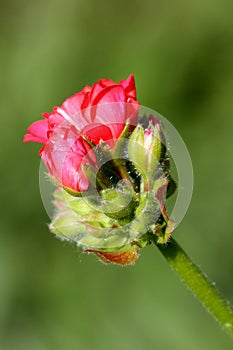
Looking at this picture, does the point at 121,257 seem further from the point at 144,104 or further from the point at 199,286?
the point at 144,104

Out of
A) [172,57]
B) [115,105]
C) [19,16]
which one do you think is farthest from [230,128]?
[115,105]

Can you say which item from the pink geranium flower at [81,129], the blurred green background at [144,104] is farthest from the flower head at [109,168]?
the blurred green background at [144,104]

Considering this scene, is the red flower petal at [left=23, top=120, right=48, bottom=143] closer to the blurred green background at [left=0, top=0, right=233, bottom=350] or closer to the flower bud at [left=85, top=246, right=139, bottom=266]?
the flower bud at [left=85, top=246, right=139, bottom=266]

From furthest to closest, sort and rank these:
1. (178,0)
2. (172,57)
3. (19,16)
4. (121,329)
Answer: (19,16)
(178,0)
(172,57)
(121,329)

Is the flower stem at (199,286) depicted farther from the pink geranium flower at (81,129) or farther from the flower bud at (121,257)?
the pink geranium flower at (81,129)

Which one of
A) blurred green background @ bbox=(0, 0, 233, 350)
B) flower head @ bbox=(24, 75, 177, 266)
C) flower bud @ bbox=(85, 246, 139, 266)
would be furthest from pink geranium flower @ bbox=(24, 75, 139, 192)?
blurred green background @ bbox=(0, 0, 233, 350)

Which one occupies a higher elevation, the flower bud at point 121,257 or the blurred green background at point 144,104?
the flower bud at point 121,257

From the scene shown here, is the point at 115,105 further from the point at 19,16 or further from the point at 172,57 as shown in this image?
the point at 19,16
